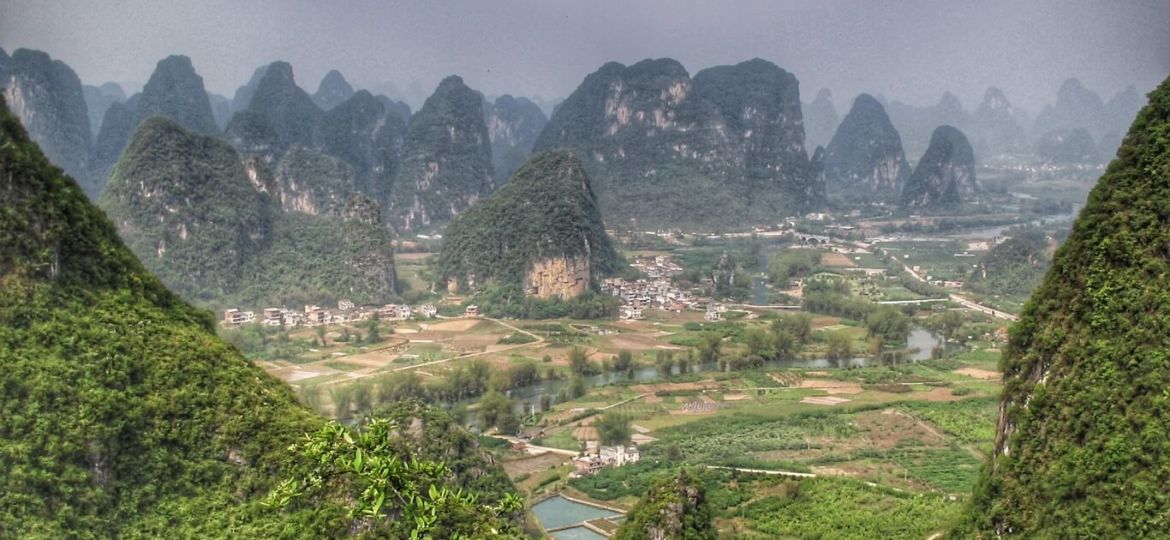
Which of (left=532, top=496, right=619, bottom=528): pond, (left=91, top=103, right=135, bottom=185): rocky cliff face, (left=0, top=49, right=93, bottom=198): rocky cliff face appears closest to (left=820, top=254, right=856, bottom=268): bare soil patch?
(left=532, top=496, right=619, bottom=528): pond

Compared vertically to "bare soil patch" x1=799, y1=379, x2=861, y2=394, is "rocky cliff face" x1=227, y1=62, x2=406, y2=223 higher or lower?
higher

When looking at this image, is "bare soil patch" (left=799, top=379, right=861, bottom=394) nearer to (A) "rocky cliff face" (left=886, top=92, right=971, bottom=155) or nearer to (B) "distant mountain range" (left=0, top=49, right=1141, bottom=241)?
(B) "distant mountain range" (left=0, top=49, right=1141, bottom=241)

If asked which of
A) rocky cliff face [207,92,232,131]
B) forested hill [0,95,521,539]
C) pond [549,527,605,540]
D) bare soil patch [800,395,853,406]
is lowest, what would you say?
pond [549,527,605,540]

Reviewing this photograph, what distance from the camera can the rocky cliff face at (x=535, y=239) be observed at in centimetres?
5416

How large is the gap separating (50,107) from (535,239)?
4301 centimetres

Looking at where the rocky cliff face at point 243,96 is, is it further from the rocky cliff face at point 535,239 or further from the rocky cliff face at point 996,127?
the rocky cliff face at point 996,127

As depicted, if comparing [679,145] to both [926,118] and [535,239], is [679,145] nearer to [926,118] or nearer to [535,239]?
[535,239]

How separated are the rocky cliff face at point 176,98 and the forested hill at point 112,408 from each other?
69.6 metres

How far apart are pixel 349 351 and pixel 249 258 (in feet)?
51.2

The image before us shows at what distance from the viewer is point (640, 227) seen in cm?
8531

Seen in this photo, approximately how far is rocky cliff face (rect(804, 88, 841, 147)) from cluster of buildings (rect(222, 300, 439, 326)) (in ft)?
449

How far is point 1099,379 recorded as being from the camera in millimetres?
14500

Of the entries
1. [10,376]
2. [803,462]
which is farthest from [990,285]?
[10,376]

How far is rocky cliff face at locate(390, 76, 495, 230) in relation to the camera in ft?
280
